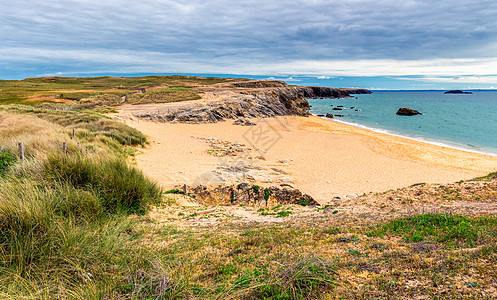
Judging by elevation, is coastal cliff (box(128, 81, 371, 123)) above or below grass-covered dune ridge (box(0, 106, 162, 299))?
above

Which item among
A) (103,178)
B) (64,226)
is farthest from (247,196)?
(64,226)

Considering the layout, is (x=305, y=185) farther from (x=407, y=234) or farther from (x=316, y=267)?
(x=316, y=267)

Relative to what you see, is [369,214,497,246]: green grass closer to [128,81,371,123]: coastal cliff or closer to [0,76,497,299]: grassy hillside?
[0,76,497,299]: grassy hillside

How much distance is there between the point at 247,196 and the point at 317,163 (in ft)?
31.6

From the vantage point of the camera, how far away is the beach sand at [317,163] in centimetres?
1421

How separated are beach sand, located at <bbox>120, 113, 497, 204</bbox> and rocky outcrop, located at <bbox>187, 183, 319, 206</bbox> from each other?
1.16m

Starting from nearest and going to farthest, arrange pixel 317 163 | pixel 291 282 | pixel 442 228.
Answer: pixel 291 282 < pixel 442 228 < pixel 317 163

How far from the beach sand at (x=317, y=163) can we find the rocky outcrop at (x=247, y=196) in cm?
116

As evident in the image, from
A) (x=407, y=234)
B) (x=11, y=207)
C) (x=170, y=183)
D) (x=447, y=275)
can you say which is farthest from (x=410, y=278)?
(x=170, y=183)

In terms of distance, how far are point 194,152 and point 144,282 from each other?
16394 millimetres

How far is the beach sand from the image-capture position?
46.6 feet

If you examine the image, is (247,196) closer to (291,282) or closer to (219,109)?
(291,282)

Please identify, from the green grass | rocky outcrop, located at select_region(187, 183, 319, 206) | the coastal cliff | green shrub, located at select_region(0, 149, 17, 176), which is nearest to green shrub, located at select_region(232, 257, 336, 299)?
the green grass

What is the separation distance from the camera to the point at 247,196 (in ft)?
37.6
